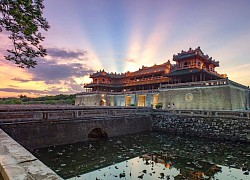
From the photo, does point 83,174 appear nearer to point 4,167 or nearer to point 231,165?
point 4,167

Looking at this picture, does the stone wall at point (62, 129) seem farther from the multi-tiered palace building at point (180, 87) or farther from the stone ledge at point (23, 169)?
the multi-tiered palace building at point (180, 87)

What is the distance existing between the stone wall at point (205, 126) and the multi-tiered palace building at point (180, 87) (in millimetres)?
8061

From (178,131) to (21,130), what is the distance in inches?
556

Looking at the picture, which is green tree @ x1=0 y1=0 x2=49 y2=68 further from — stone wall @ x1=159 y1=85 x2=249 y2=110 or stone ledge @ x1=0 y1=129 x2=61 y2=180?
stone wall @ x1=159 y1=85 x2=249 y2=110

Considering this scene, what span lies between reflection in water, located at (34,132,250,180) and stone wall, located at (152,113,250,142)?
2.24 metres

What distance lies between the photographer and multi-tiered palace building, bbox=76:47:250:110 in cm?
2383

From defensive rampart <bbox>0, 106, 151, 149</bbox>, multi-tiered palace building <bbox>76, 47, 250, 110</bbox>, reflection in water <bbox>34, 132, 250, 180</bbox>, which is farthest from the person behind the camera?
multi-tiered palace building <bbox>76, 47, 250, 110</bbox>

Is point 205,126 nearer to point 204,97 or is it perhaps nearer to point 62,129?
point 204,97

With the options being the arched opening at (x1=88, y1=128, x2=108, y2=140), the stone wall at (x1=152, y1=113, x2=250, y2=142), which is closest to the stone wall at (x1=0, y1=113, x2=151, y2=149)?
the arched opening at (x1=88, y1=128, x2=108, y2=140)

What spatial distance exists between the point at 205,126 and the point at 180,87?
38.7 feet

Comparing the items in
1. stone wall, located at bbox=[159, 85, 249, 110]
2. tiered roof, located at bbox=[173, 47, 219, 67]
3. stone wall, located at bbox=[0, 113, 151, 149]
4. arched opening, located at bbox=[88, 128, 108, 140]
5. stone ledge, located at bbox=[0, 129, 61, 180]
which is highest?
tiered roof, located at bbox=[173, 47, 219, 67]

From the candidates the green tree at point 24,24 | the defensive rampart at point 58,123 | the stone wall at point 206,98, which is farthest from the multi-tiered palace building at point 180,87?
the green tree at point 24,24

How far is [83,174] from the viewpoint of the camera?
291 inches

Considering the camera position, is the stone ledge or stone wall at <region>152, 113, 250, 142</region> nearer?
the stone ledge
